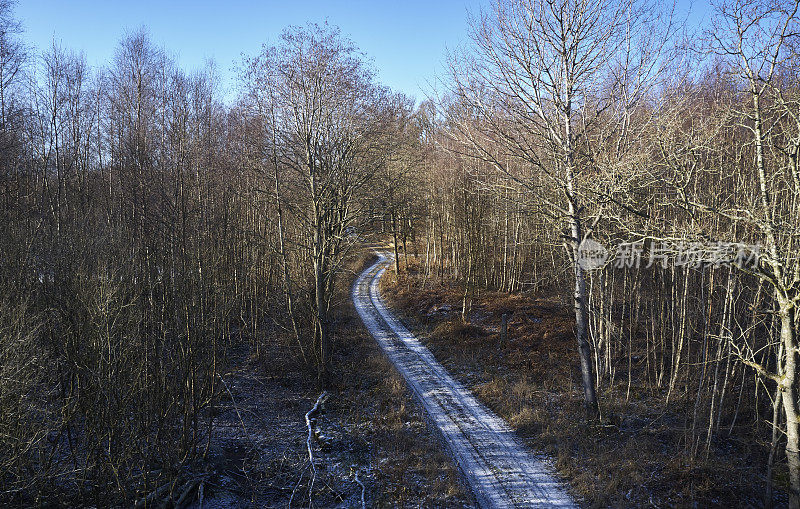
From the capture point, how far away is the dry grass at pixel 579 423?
7.77 metres

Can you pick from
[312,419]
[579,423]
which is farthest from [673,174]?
[312,419]

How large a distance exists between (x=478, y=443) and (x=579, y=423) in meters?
2.45

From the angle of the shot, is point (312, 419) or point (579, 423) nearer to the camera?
point (579, 423)

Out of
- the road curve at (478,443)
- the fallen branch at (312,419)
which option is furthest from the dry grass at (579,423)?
the fallen branch at (312,419)

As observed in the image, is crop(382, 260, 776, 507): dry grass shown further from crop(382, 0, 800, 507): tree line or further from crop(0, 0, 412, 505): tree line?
crop(0, 0, 412, 505): tree line

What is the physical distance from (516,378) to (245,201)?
14470 millimetres

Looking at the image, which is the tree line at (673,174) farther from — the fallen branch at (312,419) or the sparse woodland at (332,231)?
the fallen branch at (312,419)

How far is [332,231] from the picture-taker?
15578 mm

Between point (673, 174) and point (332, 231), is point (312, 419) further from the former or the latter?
point (673, 174)

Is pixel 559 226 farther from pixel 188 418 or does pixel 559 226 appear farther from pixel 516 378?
pixel 188 418

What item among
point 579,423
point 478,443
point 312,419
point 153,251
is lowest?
point 312,419

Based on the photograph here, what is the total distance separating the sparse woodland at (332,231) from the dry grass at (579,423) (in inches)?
16.2

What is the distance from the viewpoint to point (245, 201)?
20.5m

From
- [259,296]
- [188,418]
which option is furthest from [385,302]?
[188,418]
